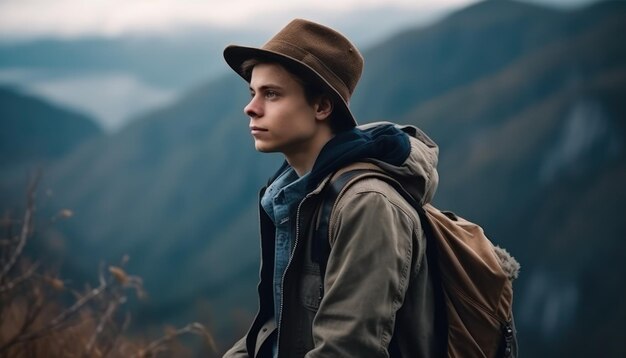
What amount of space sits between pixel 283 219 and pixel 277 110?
234mm

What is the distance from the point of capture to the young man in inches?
55.1

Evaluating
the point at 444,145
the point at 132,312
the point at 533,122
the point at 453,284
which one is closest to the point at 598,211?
the point at 533,122

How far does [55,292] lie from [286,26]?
1771 mm

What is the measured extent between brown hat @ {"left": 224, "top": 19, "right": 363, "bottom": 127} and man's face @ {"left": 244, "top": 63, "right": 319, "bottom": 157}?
0.04 metres

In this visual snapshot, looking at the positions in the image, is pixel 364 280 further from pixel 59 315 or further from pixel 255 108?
pixel 59 315

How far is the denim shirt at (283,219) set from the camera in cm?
159

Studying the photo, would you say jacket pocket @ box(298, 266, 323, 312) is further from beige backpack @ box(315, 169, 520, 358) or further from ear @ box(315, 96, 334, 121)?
ear @ box(315, 96, 334, 121)

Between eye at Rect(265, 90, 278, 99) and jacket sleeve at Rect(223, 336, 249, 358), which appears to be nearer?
eye at Rect(265, 90, 278, 99)

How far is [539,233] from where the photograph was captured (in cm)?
1619

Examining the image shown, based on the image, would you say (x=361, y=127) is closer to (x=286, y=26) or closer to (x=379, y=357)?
(x=286, y=26)

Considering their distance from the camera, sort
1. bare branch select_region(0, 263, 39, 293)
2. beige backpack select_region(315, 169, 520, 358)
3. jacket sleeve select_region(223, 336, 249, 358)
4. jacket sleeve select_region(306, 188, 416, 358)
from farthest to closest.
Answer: bare branch select_region(0, 263, 39, 293) < jacket sleeve select_region(223, 336, 249, 358) < beige backpack select_region(315, 169, 520, 358) < jacket sleeve select_region(306, 188, 416, 358)

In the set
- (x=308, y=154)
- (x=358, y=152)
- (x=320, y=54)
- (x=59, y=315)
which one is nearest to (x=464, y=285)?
(x=358, y=152)

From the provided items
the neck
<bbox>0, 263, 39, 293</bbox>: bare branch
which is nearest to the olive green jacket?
the neck

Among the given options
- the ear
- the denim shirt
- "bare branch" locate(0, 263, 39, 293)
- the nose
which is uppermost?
the nose
